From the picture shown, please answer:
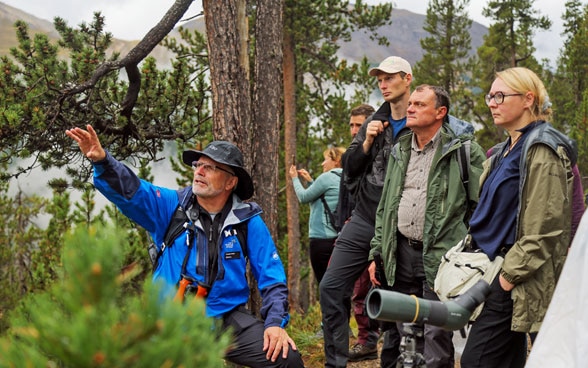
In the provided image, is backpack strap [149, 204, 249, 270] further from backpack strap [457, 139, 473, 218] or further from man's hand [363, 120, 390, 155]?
backpack strap [457, 139, 473, 218]

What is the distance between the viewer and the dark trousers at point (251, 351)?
3643 millimetres

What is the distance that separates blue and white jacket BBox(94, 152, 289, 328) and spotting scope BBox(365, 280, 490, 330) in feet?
6.28

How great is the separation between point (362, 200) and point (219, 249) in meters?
1.30

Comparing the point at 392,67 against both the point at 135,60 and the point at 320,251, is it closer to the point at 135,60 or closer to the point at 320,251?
the point at 135,60

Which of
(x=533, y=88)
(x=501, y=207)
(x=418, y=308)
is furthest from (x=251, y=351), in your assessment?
(x=533, y=88)

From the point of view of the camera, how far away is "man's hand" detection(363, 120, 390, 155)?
4379 mm

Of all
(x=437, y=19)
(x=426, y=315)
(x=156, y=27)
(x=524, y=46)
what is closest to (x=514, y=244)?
(x=426, y=315)

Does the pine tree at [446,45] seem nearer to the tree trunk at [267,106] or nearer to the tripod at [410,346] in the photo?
the tree trunk at [267,106]

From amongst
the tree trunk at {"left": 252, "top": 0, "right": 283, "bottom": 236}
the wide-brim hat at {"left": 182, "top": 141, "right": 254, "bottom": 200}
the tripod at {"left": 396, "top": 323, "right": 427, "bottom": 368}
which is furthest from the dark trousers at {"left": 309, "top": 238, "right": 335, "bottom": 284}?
the tripod at {"left": 396, "top": 323, "right": 427, "bottom": 368}

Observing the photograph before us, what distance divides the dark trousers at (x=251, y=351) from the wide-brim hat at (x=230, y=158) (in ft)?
2.83

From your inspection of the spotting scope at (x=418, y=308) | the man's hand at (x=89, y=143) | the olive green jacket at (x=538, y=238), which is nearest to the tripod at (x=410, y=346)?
the spotting scope at (x=418, y=308)

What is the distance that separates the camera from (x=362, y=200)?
4.62 m

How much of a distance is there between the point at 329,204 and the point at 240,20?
211cm

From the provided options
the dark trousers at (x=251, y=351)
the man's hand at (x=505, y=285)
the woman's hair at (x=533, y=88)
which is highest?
the woman's hair at (x=533, y=88)
